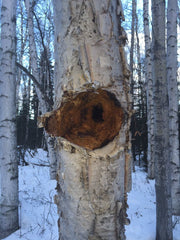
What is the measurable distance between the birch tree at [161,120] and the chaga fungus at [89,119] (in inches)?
79.4

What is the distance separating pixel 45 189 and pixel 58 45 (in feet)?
16.2

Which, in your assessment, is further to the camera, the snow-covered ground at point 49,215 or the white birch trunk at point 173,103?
the white birch trunk at point 173,103

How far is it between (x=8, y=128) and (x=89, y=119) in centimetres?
249

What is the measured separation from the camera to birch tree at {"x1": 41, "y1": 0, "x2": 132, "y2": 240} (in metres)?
0.60

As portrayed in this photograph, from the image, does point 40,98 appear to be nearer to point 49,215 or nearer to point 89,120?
point 49,215

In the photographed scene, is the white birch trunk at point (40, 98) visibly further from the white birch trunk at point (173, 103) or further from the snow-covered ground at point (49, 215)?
the white birch trunk at point (173, 103)

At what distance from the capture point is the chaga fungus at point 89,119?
0.65 m

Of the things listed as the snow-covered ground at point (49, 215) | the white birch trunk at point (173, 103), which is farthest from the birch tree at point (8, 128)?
the white birch trunk at point (173, 103)

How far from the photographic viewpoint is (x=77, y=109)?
0.68 metres

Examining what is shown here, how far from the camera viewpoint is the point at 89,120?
0.69 meters

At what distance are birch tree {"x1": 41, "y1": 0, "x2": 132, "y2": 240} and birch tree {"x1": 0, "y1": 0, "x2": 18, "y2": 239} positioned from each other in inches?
95.8

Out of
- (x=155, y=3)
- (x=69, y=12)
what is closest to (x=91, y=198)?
(x=69, y=12)

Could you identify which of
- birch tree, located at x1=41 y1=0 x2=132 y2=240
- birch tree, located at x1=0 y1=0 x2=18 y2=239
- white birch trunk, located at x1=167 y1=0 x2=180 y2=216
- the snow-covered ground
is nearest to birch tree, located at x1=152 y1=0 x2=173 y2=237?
the snow-covered ground

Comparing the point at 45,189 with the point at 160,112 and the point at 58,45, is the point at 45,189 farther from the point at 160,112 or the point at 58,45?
the point at 58,45
